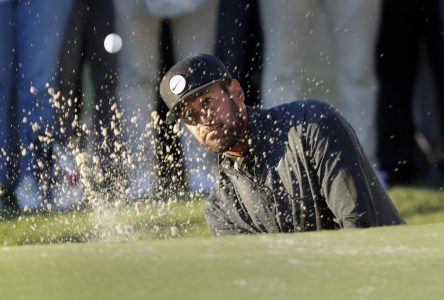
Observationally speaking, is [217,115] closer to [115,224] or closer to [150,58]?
[150,58]

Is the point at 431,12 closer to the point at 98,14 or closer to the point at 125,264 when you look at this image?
the point at 98,14

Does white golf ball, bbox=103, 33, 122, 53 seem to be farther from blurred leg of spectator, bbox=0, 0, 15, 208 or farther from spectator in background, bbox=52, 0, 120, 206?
blurred leg of spectator, bbox=0, 0, 15, 208

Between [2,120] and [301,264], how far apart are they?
63.7 inches

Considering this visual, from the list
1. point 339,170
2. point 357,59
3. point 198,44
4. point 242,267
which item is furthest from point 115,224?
point 242,267

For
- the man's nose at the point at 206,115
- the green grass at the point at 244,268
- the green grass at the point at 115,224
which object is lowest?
the green grass at the point at 244,268

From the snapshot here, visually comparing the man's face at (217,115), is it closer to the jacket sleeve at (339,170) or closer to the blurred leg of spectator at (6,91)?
the jacket sleeve at (339,170)

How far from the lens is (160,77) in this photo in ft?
7.84

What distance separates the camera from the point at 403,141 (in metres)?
2.27

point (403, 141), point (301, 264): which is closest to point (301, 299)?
point (301, 264)

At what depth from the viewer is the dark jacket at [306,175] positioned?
1.84 m

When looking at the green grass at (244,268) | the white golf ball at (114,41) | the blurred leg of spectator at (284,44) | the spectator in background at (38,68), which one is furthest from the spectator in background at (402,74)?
the green grass at (244,268)

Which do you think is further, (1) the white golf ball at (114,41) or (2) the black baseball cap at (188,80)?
(1) the white golf ball at (114,41)

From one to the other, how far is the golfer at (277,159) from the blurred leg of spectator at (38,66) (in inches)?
21.0

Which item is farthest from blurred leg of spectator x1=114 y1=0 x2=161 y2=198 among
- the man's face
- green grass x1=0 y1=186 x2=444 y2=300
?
green grass x1=0 y1=186 x2=444 y2=300
